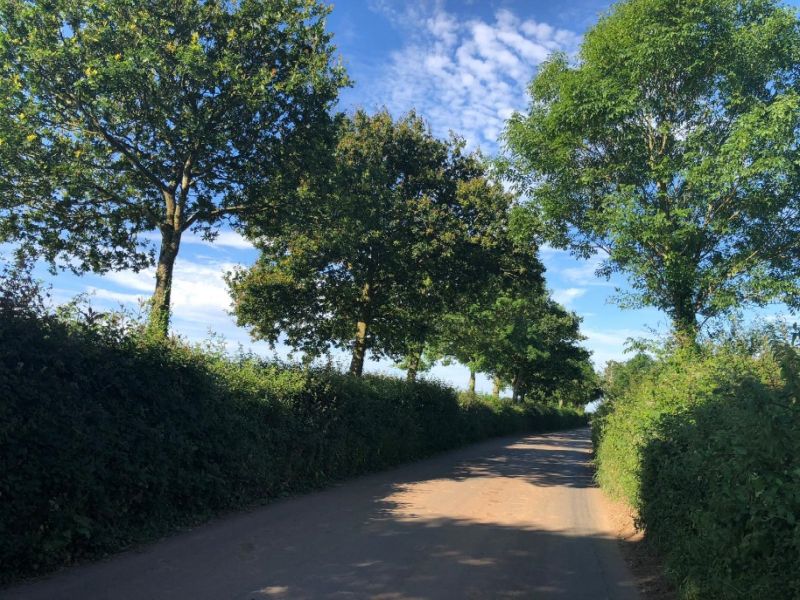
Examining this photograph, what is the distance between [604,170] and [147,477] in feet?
43.0

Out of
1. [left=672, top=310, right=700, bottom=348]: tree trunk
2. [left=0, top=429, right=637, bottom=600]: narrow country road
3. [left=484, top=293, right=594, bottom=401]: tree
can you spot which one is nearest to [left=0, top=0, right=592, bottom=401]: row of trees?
[left=0, top=429, right=637, bottom=600]: narrow country road

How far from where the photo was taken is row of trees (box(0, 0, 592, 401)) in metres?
11.6

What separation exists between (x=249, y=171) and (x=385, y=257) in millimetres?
6574

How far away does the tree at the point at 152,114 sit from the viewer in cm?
1145

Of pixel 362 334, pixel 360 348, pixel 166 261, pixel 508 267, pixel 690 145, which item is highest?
pixel 690 145

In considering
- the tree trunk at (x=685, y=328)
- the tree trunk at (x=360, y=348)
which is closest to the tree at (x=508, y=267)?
the tree trunk at (x=360, y=348)

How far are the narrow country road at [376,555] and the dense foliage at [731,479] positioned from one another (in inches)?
41.2

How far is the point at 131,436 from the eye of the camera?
21.3 feet

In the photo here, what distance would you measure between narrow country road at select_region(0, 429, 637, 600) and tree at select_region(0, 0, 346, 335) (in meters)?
4.90

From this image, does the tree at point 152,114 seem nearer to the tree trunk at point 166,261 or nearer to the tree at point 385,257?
the tree trunk at point 166,261

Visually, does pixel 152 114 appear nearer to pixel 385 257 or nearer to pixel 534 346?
pixel 385 257

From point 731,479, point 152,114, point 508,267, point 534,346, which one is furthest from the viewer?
point 534,346

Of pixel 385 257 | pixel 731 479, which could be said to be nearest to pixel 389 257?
pixel 385 257

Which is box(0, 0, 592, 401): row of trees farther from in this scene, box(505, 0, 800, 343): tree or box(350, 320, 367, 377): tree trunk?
box(505, 0, 800, 343): tree
